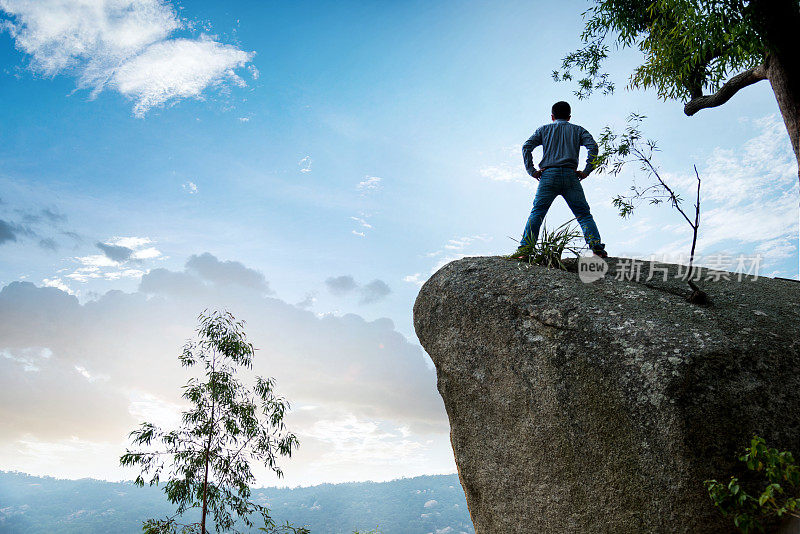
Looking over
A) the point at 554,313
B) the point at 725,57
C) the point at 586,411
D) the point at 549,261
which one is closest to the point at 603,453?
the point at 586,411

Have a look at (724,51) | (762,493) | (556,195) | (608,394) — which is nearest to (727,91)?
(724,51)

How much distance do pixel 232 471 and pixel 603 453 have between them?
937 centimetres

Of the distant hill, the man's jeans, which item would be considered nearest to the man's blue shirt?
the man's jeans

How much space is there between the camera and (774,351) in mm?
3582

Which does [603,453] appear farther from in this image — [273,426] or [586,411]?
[273,426]

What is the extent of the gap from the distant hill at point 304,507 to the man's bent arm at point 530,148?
449ft

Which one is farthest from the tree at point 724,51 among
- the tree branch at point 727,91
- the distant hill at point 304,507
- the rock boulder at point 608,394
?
the distant hill at point 304,507

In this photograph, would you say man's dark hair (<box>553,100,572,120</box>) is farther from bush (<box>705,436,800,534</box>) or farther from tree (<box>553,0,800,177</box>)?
bush (<box>705,436,800,534</box>)

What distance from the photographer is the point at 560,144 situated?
6285mm

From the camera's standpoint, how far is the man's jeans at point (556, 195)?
19.8ft

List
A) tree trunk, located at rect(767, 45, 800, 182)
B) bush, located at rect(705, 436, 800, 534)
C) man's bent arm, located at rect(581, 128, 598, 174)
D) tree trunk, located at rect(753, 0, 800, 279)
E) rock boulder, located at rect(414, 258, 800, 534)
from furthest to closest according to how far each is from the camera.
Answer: man's bent arm, located at rect(581, 128, 598, 174) → tree trunk, located at rect(767, 45, 800, 182) → tree trunk, located at rect(753, 0, 800, 279) → rock boulder, located at rect(414, 258, 800, 534) → bush, located at rect(705, 436, 800, 534)

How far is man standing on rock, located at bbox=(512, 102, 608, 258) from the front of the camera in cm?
596

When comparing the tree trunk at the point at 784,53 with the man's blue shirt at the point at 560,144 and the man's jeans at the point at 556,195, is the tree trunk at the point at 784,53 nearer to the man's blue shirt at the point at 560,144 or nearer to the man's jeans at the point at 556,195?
the man's blue shirt at the point at 560,144

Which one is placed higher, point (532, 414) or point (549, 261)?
point (549, 261)
